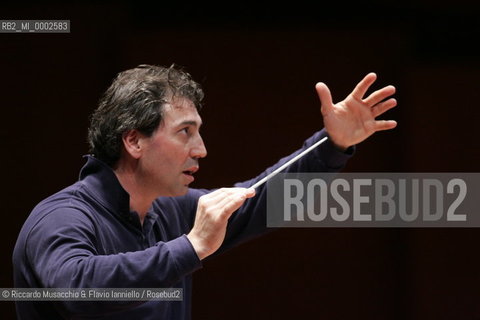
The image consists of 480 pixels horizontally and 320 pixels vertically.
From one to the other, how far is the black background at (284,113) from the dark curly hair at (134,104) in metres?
0.48

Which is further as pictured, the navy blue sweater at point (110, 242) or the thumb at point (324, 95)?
the thumb at point (324, 95)

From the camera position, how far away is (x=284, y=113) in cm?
181

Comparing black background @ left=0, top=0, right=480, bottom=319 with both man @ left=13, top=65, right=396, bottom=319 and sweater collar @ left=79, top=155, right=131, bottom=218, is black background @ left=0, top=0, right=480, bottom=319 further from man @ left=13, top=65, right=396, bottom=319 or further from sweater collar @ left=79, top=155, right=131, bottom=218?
sweater collar @ left=79, top=155, right=131, bottom=218

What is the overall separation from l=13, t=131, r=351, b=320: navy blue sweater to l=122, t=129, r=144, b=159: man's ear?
0.05m

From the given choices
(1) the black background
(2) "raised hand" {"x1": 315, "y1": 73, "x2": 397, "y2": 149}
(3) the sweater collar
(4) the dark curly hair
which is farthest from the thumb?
(1) the black background

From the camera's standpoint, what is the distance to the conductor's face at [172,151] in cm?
124

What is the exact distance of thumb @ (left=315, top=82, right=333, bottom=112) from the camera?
4.17 ft

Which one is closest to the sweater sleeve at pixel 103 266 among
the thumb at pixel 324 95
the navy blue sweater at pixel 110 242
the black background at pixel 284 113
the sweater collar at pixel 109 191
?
the navy blue sweater at pixel 110 242

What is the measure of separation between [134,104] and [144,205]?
175 mm

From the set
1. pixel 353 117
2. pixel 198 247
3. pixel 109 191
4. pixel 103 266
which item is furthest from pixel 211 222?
pixel 353 117

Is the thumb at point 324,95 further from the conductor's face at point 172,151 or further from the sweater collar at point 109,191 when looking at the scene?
the sweater collar at point 109,191

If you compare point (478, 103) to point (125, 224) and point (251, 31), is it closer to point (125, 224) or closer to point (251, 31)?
point (251, 31)

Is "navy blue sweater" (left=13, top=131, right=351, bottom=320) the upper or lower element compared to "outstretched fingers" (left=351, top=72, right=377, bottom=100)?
lower

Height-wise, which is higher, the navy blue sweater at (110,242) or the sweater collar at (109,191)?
the sweater collar at (109,191)
